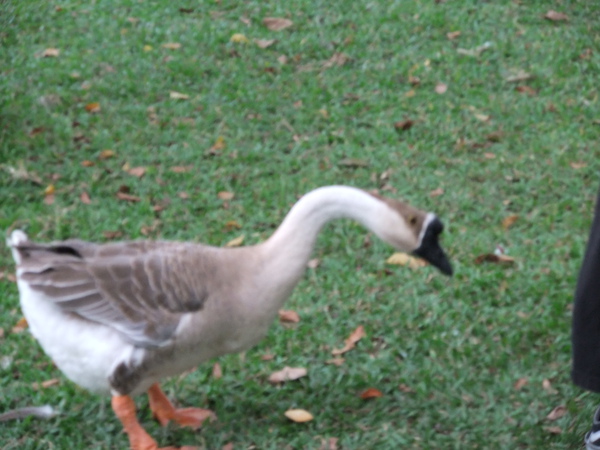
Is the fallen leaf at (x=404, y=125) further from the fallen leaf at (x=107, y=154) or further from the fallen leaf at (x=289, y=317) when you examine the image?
the fallen leaf at (x=289, y=317)

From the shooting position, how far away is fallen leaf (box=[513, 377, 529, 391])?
4.21 metres

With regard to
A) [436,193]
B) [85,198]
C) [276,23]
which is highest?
[276,23]

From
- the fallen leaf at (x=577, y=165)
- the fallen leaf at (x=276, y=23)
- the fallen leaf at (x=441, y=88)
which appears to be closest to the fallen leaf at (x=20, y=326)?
the fallen leaf at (x=577, y=165)

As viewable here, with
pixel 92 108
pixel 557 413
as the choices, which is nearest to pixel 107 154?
pixel 92 108

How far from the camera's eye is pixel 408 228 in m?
3.63

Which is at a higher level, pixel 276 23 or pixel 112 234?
pixel 276 23

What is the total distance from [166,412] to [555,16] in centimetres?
612

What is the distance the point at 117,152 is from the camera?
6.36 meters

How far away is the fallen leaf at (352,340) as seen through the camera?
4.48 meters

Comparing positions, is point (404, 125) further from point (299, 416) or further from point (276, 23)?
point (299, 416)

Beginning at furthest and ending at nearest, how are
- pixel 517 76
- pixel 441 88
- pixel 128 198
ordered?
pixel 517 76 < pixel 441 88 < pixel 128 198

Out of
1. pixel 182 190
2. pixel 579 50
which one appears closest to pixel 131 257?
pixel 182 190

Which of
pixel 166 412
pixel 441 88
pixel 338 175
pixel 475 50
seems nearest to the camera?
pixel 166 412

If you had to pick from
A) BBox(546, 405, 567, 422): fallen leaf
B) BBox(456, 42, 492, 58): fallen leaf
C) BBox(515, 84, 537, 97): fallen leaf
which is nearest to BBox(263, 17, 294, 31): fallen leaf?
BBox(456, 42, 492, 58): fallen leaf
